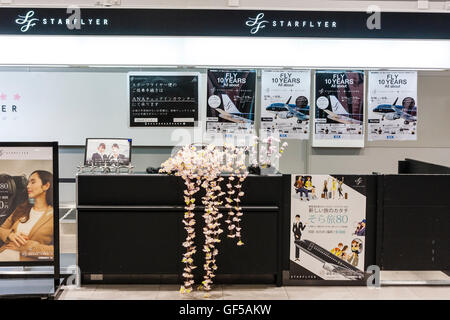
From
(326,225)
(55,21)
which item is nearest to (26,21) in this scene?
(55,21)

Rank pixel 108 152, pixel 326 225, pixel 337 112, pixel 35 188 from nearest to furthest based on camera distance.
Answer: pixel 35 188 → pixel 326 225 → pixel 108 152 → pixel 337 112

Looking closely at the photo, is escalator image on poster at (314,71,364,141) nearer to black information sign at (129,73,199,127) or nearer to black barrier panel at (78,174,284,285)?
black information sign at (129,73,199,127)

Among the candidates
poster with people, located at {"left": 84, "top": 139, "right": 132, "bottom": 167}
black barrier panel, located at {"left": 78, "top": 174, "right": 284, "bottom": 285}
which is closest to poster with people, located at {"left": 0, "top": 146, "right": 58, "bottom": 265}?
black barrier panel, located at {"left": 78, "top": 174, "right": 284, "bottom": 285}

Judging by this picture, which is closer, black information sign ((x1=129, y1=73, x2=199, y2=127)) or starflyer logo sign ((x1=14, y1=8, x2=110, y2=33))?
starflyer logo sign ((x1=14, y1=8, x2=110, y2=33))

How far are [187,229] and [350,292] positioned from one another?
1608 mm

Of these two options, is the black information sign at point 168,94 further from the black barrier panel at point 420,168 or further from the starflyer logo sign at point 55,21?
the black barrier panel at point 420,168

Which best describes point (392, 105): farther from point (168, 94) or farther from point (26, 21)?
point (26, 21)

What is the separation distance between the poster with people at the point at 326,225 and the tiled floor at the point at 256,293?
19 cm

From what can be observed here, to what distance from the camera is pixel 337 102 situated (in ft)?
20.3

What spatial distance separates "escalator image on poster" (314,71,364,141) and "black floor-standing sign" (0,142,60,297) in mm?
3640

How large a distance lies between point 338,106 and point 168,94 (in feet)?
7.64

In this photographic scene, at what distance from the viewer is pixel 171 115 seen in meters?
6.12

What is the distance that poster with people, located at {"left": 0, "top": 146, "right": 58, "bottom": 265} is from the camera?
3.92 m

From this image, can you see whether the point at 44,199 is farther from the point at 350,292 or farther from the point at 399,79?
the point at 399,79
